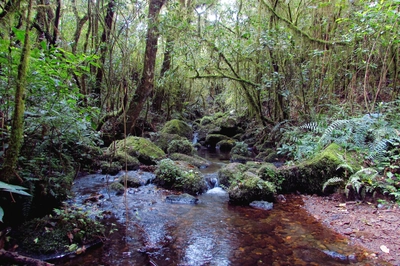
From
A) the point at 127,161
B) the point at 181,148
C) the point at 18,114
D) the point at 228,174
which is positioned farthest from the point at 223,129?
the point at 18,114

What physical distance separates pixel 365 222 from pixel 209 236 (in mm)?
2481

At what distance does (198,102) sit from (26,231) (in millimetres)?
19543

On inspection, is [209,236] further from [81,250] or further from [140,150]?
[140,150]

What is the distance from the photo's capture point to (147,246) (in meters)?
3.42

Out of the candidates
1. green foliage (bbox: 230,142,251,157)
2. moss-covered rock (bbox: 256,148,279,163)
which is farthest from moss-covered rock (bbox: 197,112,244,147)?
moss-covered rock (bbox: 256,148,279,163)

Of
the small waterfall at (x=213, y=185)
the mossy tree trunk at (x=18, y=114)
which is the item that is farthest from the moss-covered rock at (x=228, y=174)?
the mossy tree trunk at (x=18, y=114)

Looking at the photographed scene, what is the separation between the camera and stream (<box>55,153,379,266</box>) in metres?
3.18

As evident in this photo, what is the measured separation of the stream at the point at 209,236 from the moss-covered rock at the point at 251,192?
0.20 meters

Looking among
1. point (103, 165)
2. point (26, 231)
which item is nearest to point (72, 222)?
point (26, 231)

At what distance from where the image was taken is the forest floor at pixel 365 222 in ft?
11.1

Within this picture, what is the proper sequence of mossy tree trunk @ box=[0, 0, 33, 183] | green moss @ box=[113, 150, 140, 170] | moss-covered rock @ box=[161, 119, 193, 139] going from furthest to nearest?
moss-covered rock @ box=[161, 119, 193, 139] → green moss @ box=[113, 150, 140, 170] → mossy tree trunk @ box=[0, 0, 33, 183]

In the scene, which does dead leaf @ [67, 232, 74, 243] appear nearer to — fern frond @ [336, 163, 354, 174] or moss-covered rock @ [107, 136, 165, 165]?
moss-covered rock @ [107, 136, 165, 165]

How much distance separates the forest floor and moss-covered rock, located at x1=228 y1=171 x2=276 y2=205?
74 centimetres

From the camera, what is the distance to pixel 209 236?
3.84m
